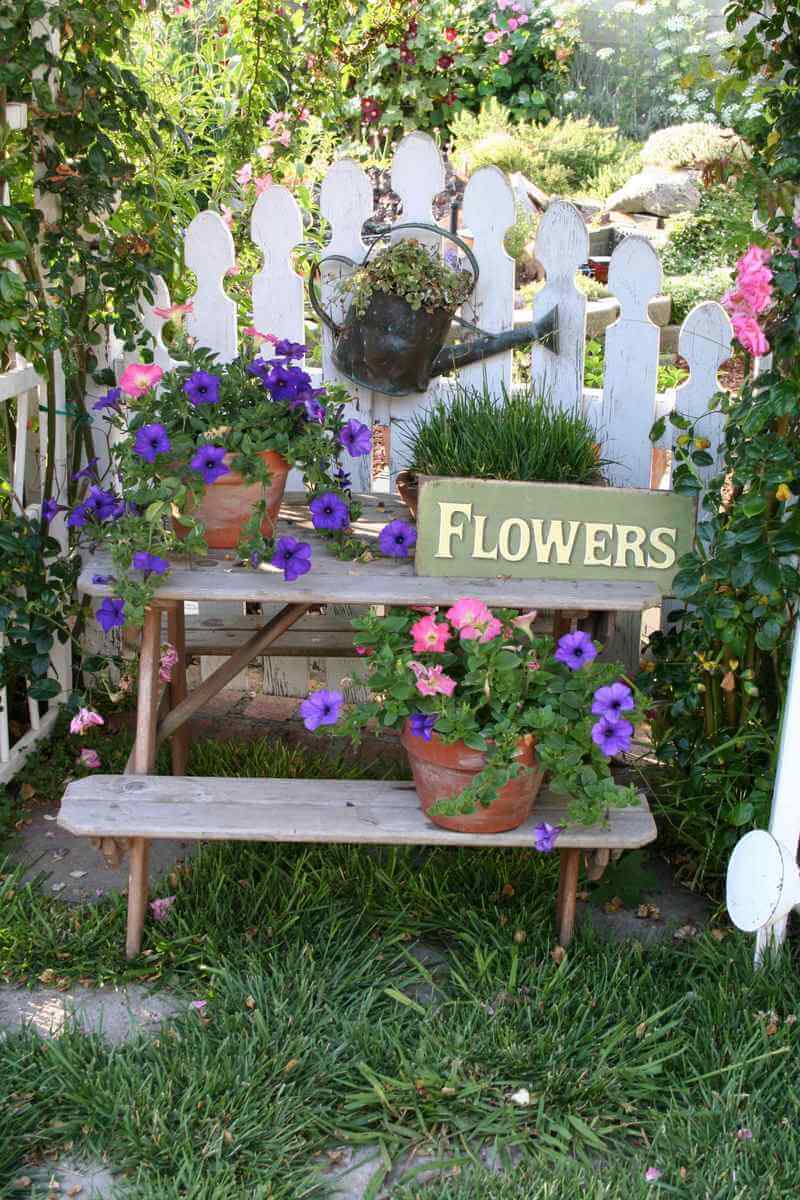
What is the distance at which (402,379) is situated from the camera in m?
3.15

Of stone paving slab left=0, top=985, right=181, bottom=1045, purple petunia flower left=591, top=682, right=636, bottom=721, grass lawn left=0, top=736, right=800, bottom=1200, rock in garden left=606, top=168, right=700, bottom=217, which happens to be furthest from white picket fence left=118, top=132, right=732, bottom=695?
rock in garden left=606, top=168, right=700, bottom=217

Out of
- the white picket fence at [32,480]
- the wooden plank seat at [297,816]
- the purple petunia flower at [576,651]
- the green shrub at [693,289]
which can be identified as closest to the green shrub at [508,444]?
the purple petunia flower at [576,651]

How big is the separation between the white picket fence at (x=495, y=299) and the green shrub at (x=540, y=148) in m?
5.42

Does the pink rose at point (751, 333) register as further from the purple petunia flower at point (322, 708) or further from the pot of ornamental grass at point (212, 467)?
the purple petunia flower at point (322, 708)

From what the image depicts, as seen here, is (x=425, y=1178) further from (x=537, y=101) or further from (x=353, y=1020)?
(x=537, y=101)

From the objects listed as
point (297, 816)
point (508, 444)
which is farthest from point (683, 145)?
point (297, 816)

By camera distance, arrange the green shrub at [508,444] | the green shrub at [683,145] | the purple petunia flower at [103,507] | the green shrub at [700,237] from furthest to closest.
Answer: the green shrub at [683,145]
the green shrub at [700,237]
the green shrub at [508,444]
the purple petunia flower at [103,507]

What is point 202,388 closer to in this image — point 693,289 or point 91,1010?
point 91,1010

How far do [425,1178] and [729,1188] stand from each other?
497 mm

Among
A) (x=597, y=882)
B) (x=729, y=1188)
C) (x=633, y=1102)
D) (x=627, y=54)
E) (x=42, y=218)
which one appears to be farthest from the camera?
(x=627, y=54)

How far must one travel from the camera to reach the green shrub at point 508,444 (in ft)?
8.77

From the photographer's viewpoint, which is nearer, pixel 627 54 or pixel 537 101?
pixel 537 101

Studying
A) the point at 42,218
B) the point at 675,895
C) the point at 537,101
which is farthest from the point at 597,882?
the point at 537,101

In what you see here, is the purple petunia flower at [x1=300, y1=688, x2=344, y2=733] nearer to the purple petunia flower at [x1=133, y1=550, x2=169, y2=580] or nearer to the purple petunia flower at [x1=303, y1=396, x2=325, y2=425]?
the purple petunia flower at [x1=133, y1=550, x2=169, y2=580]
